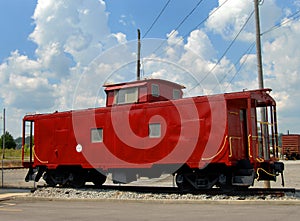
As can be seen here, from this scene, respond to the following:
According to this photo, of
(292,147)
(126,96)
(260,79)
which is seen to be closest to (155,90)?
(126,96)

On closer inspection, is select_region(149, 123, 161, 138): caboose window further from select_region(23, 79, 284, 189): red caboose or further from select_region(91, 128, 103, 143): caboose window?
select_region(91, 128, 103, 143): caboose window

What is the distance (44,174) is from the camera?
62.0ft

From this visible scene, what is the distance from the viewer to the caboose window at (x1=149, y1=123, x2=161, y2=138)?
1526cm

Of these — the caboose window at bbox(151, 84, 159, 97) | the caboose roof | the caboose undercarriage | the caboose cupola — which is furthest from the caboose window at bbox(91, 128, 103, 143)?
the caboose window at bbox(151, 84, 159, 97)

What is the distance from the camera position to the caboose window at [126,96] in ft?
56.1

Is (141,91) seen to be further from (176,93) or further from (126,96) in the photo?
(176,93)

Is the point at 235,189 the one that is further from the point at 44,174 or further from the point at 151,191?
the point at 44,174

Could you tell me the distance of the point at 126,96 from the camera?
1739 cm

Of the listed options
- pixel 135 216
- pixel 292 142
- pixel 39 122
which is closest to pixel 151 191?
pixel 135 216

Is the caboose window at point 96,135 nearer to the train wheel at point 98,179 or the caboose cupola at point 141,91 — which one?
the caboose cupola at point 141,91

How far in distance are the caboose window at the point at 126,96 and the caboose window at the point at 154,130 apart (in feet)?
6.70

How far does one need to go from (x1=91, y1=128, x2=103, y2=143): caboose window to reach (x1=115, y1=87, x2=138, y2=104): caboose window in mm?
1657

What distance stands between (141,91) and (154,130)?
2.31 metres

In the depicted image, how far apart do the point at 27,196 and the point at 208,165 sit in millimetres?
7063
